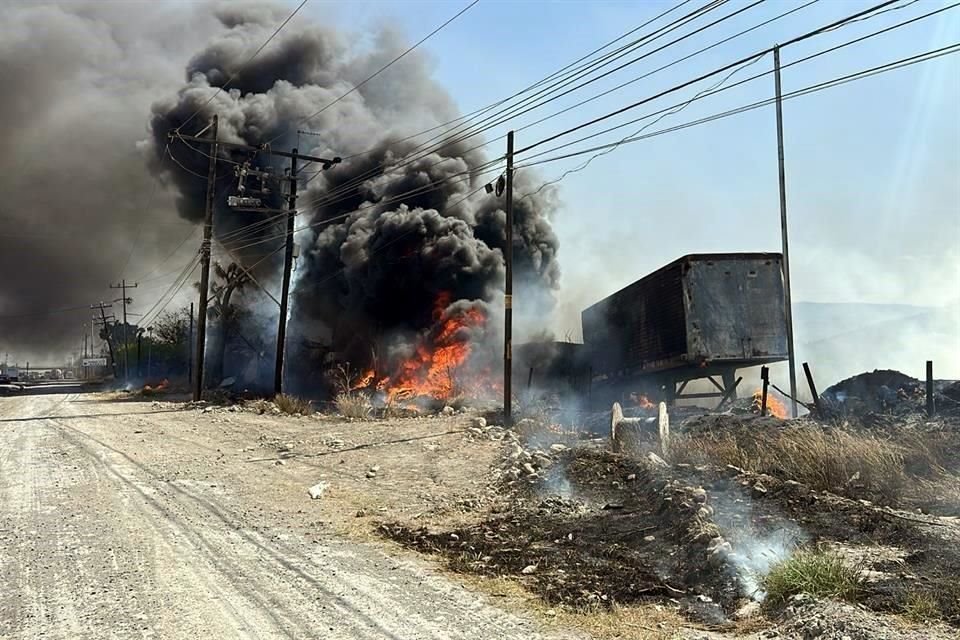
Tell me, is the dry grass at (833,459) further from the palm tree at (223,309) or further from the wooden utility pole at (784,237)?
the palm tree at (223,309)

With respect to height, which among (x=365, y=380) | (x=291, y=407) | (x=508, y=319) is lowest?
(x=291, y=407)

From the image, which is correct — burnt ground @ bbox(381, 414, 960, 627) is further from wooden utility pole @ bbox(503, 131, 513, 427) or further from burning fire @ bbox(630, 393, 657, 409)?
burning fire @ bbox(630, 393, 657, 409)

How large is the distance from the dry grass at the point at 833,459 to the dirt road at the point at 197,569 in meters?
4.72

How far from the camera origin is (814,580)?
15.1 feet

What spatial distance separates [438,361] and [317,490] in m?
16.0

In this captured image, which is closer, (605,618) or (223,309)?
(605,618)

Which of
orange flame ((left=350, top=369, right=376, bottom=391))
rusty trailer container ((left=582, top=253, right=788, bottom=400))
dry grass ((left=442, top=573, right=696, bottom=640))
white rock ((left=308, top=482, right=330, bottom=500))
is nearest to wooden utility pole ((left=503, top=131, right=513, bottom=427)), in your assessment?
rusty trailer container ((left=582, top=253, right=788, bottom=400))

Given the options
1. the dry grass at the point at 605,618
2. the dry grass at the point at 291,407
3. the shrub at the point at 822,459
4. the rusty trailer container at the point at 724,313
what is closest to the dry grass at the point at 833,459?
the shrub at the point at 822,459

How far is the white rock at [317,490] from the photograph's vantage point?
27.6ft

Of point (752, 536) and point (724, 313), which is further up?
point (724, 313)

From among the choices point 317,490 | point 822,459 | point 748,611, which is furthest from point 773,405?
point 748,611

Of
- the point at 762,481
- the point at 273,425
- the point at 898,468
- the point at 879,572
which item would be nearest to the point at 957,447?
the point at 898,468

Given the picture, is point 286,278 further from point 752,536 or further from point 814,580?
point 814,580

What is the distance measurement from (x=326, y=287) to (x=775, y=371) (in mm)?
19754
